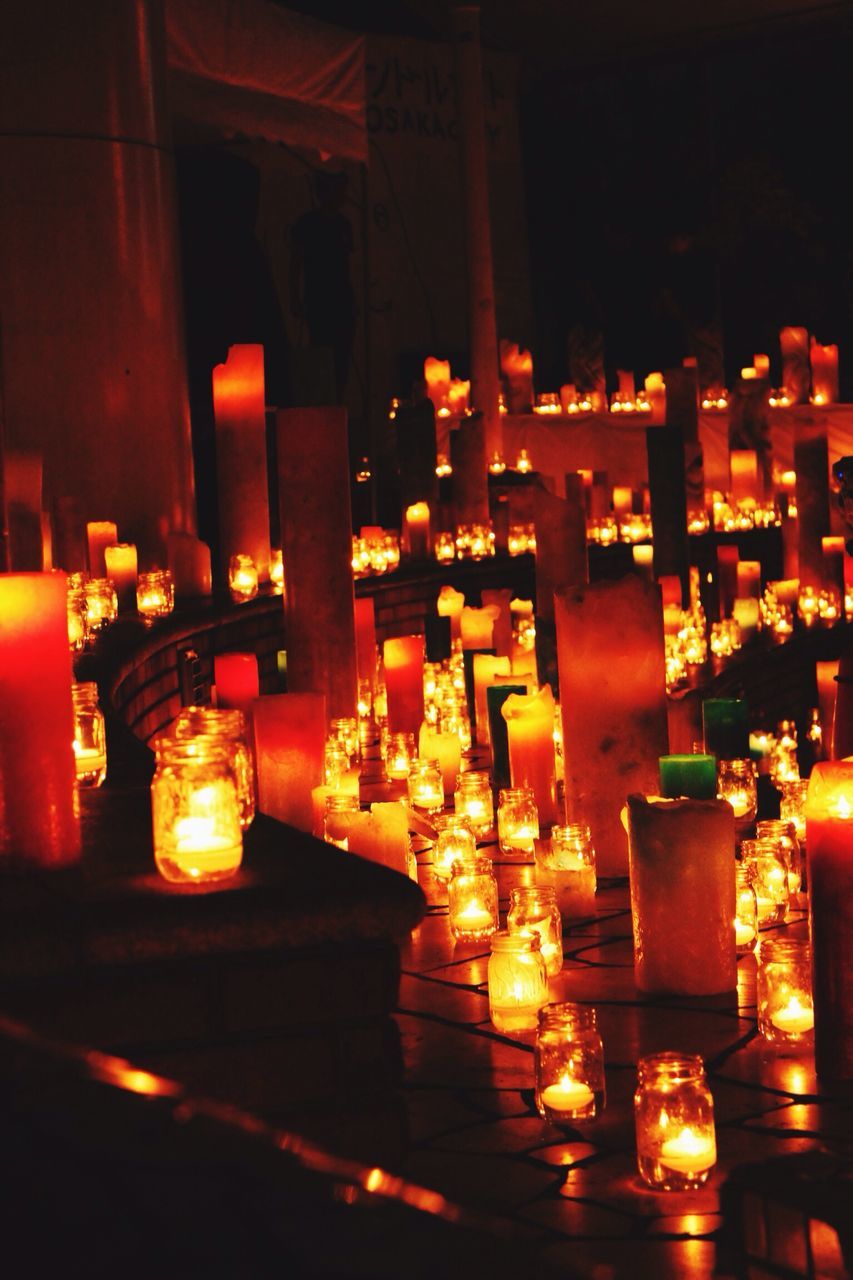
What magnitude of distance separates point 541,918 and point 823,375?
972 cm

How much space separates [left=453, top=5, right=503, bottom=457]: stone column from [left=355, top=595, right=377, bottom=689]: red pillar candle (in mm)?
6036

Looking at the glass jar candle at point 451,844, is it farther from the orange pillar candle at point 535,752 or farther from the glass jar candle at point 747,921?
the glass jar candle at point 747,921

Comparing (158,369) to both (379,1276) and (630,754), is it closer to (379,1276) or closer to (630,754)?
(630,754)

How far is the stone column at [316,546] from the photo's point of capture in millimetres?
6426

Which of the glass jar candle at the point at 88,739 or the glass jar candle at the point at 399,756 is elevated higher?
the glass jar candle at the point at 88,739

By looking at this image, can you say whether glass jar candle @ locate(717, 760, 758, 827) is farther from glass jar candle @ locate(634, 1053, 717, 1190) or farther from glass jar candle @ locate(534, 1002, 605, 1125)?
glass jar candle @ locate(634, 1053, 717, 1190)

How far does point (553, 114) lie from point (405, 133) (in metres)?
2.19

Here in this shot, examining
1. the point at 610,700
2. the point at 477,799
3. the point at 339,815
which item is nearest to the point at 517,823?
the point at 477,799

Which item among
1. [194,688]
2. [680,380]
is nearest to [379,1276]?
[194,688]

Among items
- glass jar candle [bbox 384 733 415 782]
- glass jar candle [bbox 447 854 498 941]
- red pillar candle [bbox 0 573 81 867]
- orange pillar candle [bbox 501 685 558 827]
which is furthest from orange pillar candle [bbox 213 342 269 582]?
red pillar candle [bbox 0 573 81 867]

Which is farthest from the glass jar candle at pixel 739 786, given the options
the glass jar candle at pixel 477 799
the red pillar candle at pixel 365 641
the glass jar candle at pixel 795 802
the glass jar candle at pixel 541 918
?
the red pillar candle at pixel 365 641

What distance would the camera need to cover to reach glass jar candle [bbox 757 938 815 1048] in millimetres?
3504

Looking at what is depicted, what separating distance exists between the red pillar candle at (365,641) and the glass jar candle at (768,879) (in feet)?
9.35

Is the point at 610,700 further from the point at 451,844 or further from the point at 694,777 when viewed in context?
the point at 694,777
